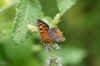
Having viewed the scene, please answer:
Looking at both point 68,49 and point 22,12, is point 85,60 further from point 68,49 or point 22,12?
point 22,12

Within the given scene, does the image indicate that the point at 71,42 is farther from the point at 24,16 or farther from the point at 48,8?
the point at 24,16

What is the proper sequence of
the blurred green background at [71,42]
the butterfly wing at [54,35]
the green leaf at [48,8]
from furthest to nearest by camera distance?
the blurred green background at [71,42] → the green leaf at [48,8] → the butterfly wing at [54,35]

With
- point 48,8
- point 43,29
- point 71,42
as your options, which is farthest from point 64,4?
point 71,42

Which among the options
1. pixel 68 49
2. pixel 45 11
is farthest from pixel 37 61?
pixel 45 11

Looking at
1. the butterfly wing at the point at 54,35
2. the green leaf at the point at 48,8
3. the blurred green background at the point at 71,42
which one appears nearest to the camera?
the butterfly wing at the point at 54,35

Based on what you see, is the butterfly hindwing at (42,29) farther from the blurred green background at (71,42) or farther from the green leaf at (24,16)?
the blurred green background at (71,42)

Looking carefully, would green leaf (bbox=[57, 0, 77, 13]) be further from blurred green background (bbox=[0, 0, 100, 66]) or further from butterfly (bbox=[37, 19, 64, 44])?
blurred green background (bbox=[0, 0, 100, 66])

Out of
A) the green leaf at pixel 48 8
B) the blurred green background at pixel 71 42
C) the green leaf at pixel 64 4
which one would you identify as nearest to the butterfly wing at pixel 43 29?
the green leaf at pixel 64 4

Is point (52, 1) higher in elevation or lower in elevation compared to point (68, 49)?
lower
